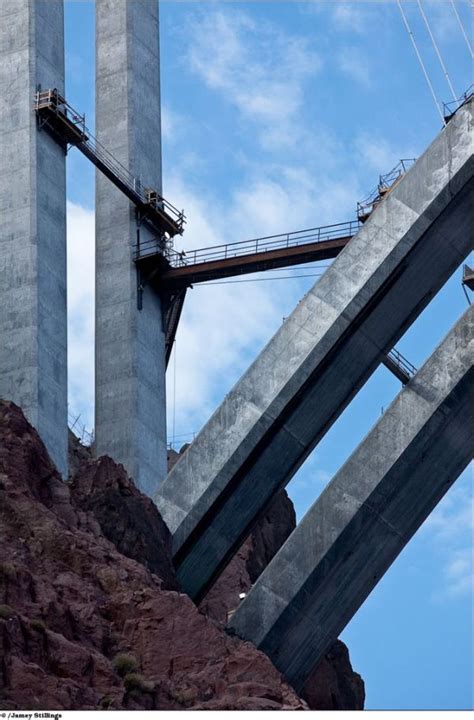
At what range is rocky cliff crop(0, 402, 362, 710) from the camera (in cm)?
3847

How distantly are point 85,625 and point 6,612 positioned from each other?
333 cm

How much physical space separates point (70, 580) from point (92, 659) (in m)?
3.32

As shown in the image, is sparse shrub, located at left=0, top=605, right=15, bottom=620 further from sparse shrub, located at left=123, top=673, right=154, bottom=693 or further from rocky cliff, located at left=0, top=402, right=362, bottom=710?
sparse shrub, located at left=123, top=673, right=154, bottom=693

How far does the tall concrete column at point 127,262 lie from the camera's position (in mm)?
57781

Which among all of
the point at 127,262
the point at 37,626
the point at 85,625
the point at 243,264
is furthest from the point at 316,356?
the point at 37,626

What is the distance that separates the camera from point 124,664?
40.8 metres

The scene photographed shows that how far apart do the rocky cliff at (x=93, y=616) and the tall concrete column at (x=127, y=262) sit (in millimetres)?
9037

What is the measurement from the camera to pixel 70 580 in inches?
1678

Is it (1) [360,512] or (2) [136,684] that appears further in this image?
(1) [360,512]

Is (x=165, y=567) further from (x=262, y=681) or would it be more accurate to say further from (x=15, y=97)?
(x=15, y=97)

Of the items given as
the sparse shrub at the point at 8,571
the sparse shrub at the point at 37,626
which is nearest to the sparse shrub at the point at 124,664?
the sparse shrub at the point at 37,626

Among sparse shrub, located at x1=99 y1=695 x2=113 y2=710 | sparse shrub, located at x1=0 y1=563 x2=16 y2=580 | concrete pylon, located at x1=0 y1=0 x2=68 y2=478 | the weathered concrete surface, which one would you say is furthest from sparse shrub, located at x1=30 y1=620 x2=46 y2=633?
concrete pylon, located at x1=0 y1=0 x2=68 y2=478

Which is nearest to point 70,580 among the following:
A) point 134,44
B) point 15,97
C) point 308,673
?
point 308,673

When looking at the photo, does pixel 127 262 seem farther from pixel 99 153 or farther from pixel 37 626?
pixel 37 626
